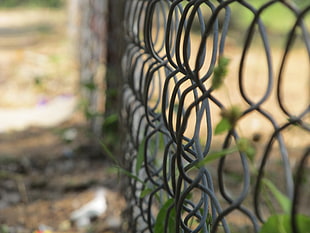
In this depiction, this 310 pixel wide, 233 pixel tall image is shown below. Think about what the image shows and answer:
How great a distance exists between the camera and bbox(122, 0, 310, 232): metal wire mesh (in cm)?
65

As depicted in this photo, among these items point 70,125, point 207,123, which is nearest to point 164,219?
point 207,123

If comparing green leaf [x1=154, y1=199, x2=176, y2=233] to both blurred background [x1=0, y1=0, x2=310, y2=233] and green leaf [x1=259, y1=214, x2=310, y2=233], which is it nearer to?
blurred background [x1=0, y1=0, x2=310, y2=233]

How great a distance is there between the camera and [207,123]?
3.06 ft

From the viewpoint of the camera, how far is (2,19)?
44.7 feet

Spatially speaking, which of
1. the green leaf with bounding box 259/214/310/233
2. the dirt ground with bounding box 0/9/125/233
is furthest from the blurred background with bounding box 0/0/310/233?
the green leaf with bounding box 259/214/310/233

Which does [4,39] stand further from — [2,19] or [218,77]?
[218,77]

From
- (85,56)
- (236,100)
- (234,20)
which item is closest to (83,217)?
(85,56)

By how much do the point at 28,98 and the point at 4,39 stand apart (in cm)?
481

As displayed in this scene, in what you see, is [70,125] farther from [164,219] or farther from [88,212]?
[164,219]

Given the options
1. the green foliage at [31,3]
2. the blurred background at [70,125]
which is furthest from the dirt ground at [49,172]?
the green foliage at [31,3]

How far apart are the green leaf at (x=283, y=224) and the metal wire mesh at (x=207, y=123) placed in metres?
0.02

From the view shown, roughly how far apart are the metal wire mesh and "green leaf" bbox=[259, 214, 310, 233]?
19mm

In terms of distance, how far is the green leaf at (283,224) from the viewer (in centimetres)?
63

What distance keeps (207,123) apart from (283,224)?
0.30 meters
